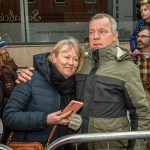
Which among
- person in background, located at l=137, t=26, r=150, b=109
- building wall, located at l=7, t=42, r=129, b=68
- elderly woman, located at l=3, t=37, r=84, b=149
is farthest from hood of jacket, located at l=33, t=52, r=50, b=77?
building wall, located at l=7, t=42, r=129, b=68

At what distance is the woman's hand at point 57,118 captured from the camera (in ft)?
8.17

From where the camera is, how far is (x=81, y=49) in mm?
2752

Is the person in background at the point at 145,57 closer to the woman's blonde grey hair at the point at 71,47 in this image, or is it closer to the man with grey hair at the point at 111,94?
the man with grey hair at the point at 111,94

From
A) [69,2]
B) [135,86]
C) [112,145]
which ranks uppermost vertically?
[69,2]

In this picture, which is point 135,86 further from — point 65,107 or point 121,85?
point 65,107

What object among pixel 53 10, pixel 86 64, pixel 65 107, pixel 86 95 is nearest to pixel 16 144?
pixel 65 107

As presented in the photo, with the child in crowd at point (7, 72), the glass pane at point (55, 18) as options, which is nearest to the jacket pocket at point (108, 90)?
the child in crowd at point (7, 72)

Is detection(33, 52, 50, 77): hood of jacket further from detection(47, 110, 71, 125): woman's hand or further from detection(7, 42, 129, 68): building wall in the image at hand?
detection(7, 42, 129, 68): building wall

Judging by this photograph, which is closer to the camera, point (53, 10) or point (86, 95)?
point (86, 95)

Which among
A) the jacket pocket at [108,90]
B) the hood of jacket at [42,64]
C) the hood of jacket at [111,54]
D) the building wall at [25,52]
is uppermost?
the hood of jacket at [111,54]

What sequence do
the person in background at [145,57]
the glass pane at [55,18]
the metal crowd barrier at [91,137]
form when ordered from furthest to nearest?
the glass pane at [55,18], the person in background at [145,57], the metal crowd barrier at [91,137]

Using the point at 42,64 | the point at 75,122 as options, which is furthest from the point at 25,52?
the point at 75,122

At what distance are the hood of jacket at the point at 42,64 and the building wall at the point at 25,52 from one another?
5909 millimetres

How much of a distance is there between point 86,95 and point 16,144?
60 centimetres
